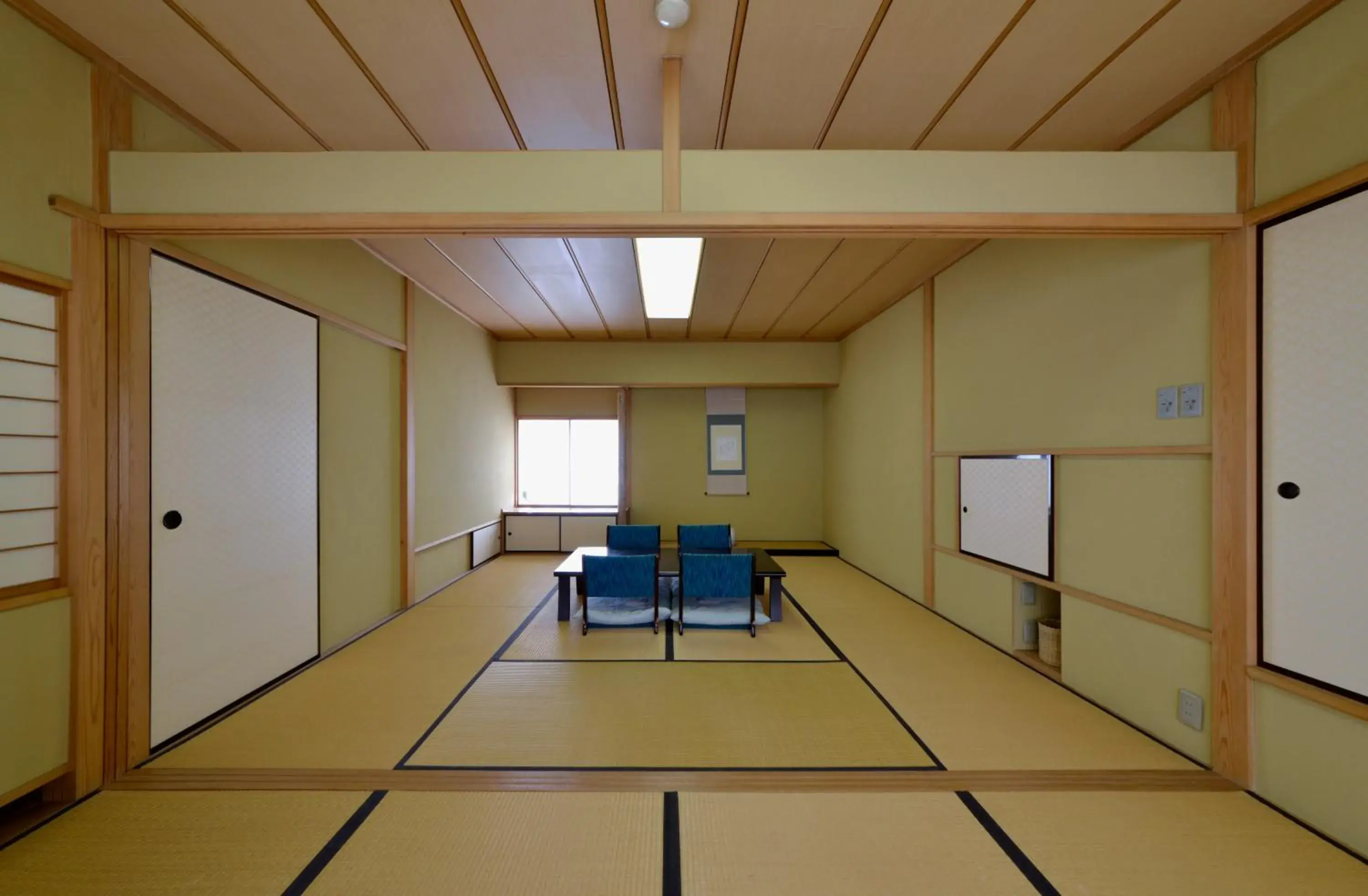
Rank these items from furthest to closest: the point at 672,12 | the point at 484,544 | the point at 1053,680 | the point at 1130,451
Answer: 1. the point at 484,544
2. the point at 1053,680
3. the point at 1130,451
4. the point at 672,12

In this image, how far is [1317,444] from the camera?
5.79ft

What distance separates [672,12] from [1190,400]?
2455 mm

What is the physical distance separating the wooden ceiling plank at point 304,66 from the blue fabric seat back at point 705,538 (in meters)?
3.61

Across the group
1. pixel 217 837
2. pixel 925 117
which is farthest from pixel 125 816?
pixel 925 117

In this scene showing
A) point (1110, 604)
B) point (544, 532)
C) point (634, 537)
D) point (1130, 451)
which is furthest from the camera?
point (544, 532)

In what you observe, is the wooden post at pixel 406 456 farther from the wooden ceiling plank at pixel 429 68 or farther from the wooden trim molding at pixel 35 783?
the wooden trim molding at pixel 35 783

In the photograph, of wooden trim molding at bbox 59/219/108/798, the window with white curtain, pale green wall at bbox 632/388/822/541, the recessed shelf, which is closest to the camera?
wooden trim molding at bbox 59/219/108/798

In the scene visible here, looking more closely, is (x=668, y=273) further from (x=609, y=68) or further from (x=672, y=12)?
(x=672, y=12)

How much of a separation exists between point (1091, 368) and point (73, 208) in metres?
4.31

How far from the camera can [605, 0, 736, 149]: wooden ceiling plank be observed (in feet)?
5.59

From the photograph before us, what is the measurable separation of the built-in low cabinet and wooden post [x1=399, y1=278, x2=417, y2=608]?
8.18 feet

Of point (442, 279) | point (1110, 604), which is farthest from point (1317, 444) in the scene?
point (442, 279)

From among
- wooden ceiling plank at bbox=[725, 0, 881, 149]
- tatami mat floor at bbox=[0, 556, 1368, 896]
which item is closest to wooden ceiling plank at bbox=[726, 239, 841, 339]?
wooden ceiling plank at bbox=[725, 0, 881, 149]

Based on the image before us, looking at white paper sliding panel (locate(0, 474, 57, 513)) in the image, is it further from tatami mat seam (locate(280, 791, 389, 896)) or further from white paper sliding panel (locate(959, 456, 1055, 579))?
white paper sliding panel (locate(959, 456, 1055, 579))
